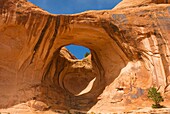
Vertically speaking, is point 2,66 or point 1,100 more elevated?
point 2,66

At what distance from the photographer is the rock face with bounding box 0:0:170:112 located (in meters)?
18.9

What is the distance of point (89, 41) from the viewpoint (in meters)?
22.7

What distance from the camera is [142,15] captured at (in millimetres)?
20688

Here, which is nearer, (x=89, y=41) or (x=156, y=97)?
(x=156, y=97)

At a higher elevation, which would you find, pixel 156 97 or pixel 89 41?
pixel 89 41

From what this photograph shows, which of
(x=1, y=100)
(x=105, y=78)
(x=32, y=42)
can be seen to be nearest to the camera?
(x=1, y=100)

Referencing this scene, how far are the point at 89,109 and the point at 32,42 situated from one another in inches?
287

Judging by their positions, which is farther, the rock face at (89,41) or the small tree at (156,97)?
the rock face at (89,41)

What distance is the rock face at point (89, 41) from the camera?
18.9m

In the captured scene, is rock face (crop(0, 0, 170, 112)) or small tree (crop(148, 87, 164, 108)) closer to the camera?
small tree (crop(148, 87, 164, 108))

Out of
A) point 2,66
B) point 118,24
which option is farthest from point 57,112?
point 118,24

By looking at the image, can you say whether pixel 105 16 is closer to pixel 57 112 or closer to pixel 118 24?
pixel 118 24

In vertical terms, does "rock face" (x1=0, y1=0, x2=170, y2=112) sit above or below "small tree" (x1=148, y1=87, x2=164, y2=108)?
above

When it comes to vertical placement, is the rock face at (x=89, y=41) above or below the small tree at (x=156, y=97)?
above
